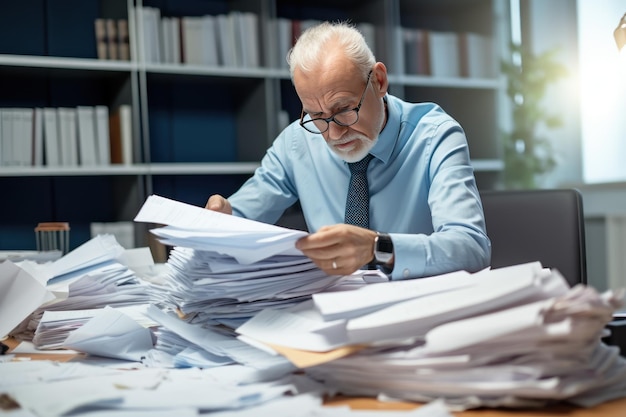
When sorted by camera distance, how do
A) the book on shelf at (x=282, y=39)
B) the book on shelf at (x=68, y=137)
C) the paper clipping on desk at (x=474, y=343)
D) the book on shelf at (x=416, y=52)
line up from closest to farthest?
the paper clipping on desk at (x=474, y=343)
the book on shelf at (x=68, y=137)
the book on shelf at (x=282, y=39)
the book on shelf at (x=416, y=52)

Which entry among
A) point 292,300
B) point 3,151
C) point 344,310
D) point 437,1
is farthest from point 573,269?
point 437,1

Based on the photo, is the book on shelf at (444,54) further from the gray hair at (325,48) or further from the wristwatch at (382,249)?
the wristwatch at (382,249)

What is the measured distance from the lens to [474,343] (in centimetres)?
70

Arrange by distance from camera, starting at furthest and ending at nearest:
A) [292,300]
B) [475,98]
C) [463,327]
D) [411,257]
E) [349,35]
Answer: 1. [475,98]
2. [349,35]
3. [411,257]
4. [292,300]
5. [463,327]

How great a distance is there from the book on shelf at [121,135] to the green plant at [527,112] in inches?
84.3

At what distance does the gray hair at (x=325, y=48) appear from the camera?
1.57m

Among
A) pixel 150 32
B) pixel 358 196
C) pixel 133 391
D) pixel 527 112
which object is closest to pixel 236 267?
pixel 133 391

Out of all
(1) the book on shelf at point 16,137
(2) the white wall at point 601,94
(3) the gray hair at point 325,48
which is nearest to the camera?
(3) the gray hair at point 325,48

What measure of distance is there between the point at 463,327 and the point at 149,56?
3.27m

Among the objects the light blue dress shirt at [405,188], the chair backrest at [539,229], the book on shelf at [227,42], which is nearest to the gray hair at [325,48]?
the light blue dress shirt at [405,188]

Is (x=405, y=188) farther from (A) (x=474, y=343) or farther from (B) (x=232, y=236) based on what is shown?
(A) (x=474, y=343)

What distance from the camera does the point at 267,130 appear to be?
154 inches

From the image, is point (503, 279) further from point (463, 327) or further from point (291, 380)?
point (291, 380)

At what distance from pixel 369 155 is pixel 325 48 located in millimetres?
298
